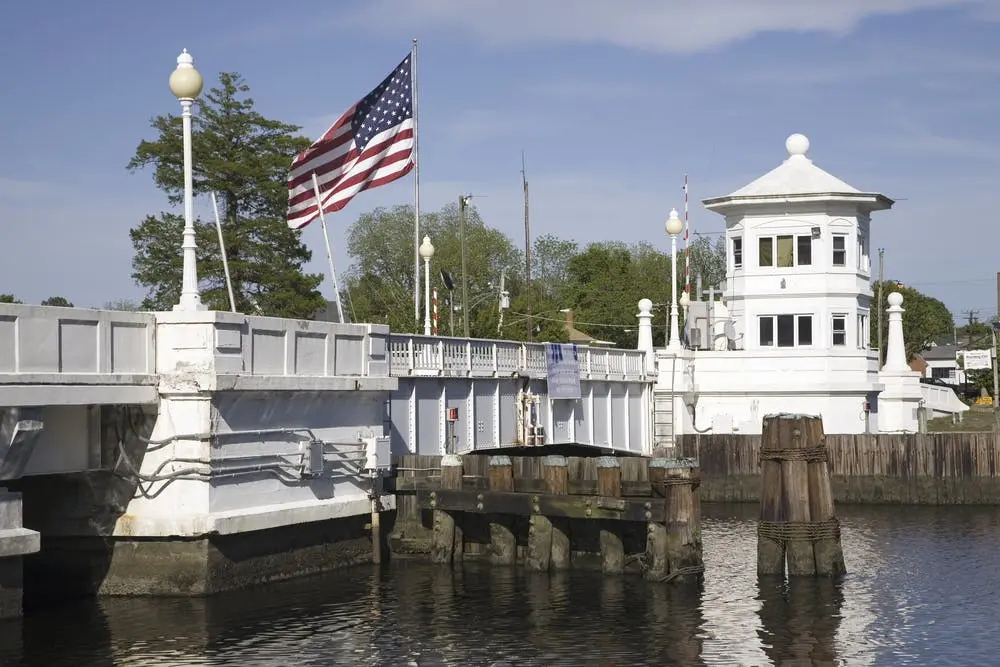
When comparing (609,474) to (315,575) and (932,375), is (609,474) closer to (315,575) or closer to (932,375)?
(315,575)

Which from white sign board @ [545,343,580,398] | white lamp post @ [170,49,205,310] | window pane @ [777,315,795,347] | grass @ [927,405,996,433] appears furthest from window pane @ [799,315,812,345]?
white lamp post @ [170,49,205,310]

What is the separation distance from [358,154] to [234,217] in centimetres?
3702

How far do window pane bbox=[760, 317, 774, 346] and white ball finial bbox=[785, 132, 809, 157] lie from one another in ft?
24.0

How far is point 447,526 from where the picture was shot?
33.9m

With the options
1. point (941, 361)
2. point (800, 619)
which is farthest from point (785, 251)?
point (941, 361)

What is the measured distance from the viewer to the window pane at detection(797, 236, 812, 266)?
55031 millimetres

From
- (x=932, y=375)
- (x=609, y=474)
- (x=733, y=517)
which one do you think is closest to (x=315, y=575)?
(x=609, y=474)

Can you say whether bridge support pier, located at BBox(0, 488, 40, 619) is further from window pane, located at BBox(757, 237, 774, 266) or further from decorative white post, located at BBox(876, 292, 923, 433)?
decorative white post, located at BBox(876, 292, 923, 433)

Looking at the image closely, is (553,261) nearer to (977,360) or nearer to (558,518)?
(977,360)

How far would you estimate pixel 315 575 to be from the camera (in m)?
31.6

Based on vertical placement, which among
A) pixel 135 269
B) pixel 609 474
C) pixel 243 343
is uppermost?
pixel 135 269

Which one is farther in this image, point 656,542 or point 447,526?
point 447,526

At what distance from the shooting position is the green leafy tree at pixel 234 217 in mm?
68938

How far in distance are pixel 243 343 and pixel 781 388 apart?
30.1 m
